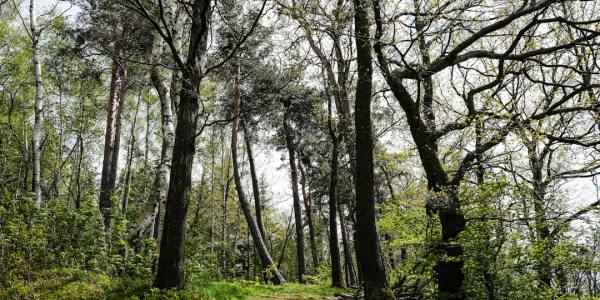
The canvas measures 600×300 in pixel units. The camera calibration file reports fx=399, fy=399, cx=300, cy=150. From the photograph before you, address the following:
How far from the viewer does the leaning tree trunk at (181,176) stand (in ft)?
18.8

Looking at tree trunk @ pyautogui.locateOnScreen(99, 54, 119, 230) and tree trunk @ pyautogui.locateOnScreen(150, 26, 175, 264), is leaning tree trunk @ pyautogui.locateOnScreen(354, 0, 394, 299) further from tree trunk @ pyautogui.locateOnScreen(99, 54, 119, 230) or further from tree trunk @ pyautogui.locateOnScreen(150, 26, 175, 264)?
tree trunk @ pyautogui.locateOnScreen(99, 54, 119, 230)

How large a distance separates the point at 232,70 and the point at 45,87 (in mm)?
10620

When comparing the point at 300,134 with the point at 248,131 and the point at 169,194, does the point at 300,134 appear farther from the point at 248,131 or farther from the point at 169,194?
the point at 169,194

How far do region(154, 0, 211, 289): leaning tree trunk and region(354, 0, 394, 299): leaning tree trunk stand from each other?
2647 mm

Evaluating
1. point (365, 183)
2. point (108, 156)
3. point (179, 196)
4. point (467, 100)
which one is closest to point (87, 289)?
point (179, 196)

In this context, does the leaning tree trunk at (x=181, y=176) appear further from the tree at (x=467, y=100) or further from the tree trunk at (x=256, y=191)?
the tree trunk at (x=256, y=191)

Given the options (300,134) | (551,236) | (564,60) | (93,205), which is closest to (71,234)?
(93,205)

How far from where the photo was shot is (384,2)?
7.12 meters

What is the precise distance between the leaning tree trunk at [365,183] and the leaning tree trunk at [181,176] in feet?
8.69

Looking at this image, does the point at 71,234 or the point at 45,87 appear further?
the point at 45,87

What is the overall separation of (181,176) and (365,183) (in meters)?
2.96

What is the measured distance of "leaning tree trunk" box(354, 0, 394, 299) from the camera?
6.41m

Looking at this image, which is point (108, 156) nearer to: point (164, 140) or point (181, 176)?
point (164, 140)

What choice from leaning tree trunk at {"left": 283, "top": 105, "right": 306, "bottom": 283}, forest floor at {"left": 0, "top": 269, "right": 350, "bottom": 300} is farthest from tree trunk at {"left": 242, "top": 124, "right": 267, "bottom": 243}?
forest floor at {"left": 0, "top": 269, "right": 350, "bottom": 300}
